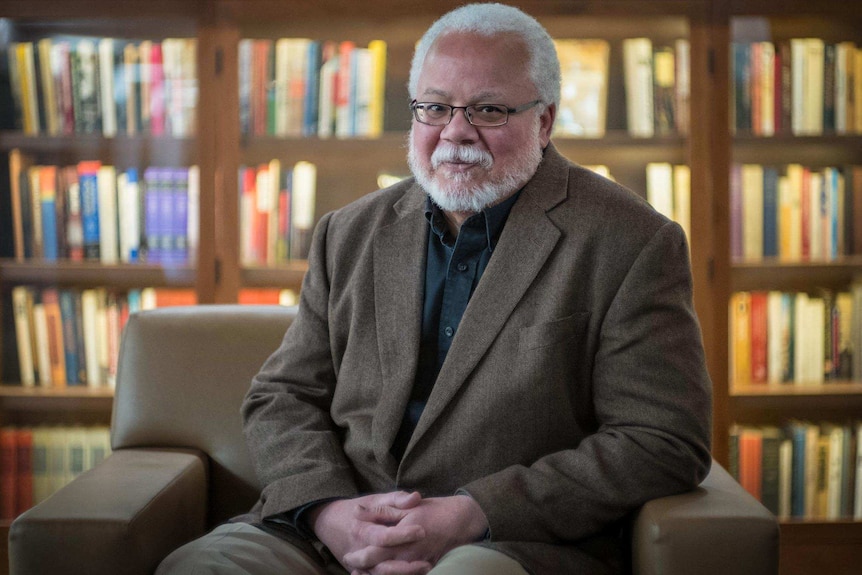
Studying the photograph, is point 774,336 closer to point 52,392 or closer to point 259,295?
point 259,295

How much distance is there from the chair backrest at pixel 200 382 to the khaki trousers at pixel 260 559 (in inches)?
12.5

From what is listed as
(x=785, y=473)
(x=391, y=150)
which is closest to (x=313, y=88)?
(x=391, y=150)

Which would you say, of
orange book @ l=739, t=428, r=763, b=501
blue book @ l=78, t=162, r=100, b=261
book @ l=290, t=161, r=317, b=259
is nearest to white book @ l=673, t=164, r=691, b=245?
orange book @ l=739, t=428, r=763, b=501

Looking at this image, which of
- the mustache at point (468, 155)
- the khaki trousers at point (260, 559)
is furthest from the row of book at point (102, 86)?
the khaki trousers at point (260, 559)

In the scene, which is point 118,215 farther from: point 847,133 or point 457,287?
point 847,133

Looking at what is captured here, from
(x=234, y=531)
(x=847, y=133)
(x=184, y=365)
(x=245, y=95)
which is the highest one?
(x=245, y=95)

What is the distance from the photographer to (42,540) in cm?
138

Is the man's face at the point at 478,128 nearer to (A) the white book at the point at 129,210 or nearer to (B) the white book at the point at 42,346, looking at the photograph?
(A) the white book at the point at 129,210

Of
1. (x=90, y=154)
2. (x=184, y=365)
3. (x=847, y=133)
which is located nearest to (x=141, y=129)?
(x=90, y=154)

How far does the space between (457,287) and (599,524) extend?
0.46 metres

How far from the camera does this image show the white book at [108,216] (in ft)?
9.25

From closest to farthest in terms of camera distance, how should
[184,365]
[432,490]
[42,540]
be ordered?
[42,540], [432,490], [184,365]

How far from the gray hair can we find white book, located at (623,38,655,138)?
120cm

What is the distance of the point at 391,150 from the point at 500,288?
1395 millimetres
